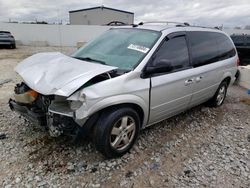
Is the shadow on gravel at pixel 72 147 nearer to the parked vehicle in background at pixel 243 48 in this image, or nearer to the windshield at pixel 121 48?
the windshield at pixel 121 48

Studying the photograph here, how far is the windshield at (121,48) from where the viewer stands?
116 inches

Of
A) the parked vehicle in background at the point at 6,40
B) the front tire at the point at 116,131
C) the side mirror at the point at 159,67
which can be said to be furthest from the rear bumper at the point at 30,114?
the parked vehicle in background at the point at 6,40

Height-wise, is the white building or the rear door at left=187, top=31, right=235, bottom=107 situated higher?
the white building

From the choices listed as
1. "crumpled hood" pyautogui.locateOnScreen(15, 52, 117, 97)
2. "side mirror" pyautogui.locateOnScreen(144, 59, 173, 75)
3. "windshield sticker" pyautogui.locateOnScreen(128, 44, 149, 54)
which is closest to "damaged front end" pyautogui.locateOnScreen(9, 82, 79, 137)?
"crumpled hood" pyautogui.locateOnScreen(15, 52, 117, 97)

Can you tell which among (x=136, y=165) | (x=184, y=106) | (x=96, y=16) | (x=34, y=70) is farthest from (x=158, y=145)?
(x=96, y=16)

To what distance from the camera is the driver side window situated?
9.99 ft

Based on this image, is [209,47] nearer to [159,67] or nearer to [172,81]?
[172,81]

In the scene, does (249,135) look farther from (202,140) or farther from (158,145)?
(158,145)

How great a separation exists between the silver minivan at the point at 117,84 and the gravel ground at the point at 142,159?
32 centimetres

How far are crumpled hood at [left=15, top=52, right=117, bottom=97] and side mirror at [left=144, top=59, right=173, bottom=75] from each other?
0.50 meters

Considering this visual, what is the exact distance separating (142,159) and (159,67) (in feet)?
4.10

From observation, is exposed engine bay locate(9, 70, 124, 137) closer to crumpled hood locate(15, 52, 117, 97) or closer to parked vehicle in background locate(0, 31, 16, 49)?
crumpled hood locate(15, 52, 117, 97)

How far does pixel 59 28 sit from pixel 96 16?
41.3 feet

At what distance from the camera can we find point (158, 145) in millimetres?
3234
